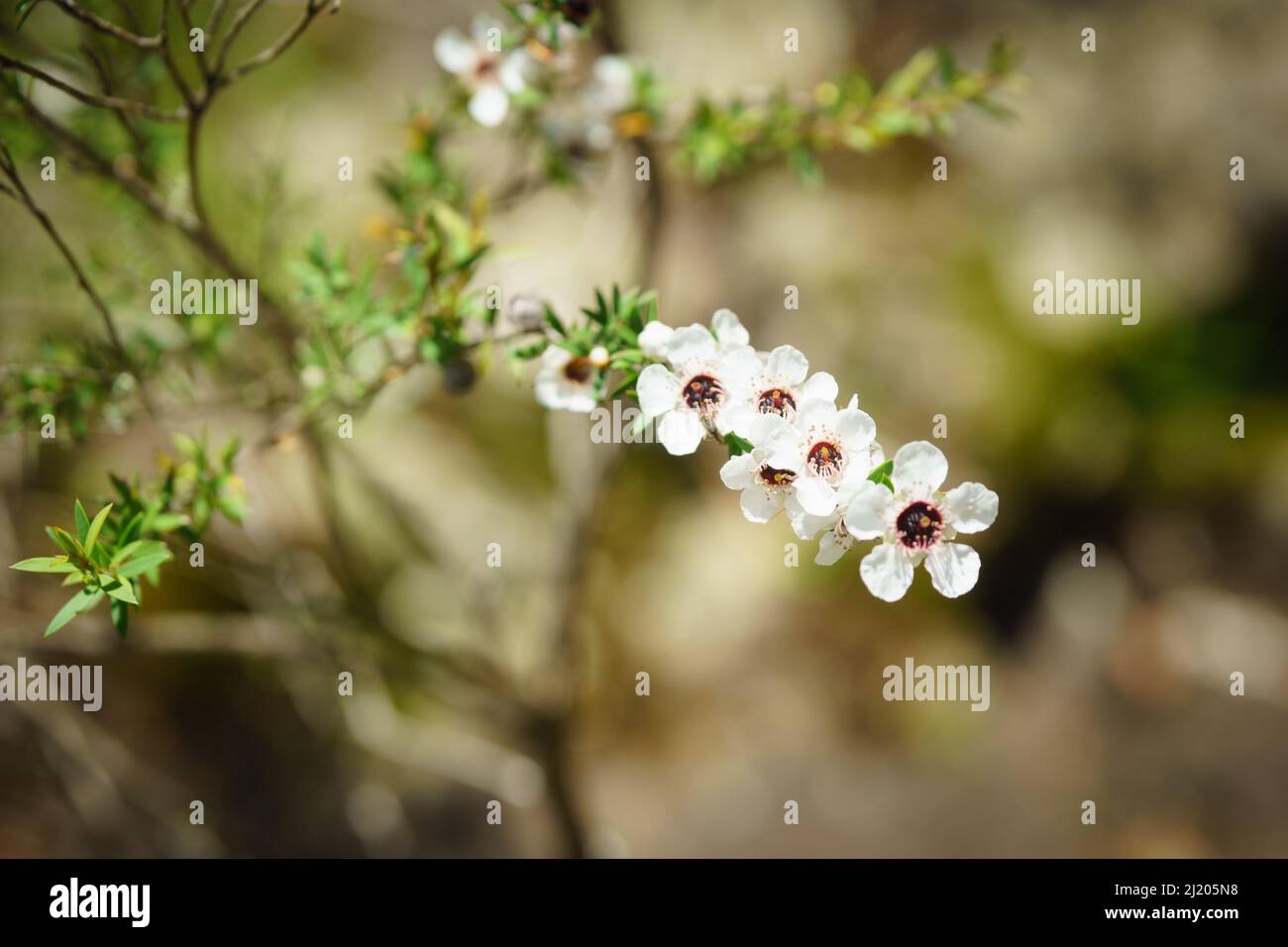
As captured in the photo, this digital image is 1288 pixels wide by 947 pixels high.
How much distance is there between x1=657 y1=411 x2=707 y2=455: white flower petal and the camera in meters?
1.07

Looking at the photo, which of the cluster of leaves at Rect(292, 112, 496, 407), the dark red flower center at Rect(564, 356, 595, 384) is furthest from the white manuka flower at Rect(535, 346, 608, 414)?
the cluster of leaves at Rect(292, 112, 496, 407)

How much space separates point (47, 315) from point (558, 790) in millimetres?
1986

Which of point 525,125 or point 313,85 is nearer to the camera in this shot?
point 525,125

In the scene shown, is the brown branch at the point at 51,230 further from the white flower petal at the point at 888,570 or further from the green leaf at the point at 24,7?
the white flower petal at the point at 888,570

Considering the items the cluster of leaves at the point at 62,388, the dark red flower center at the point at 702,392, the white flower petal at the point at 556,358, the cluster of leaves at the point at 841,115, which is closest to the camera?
the dark red flower center at the point at 702,392

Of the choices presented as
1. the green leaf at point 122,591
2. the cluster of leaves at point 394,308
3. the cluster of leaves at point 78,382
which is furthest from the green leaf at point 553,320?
the cluster of leaves at point 78,382

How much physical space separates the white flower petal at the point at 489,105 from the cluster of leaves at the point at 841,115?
42 centimetres

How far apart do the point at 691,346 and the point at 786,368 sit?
4.9 inches

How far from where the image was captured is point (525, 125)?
71.5 inches

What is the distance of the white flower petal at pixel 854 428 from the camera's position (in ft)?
3.24

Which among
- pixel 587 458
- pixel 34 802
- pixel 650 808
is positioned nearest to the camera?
pixel 587 458

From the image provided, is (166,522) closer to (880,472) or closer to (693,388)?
(693,388)

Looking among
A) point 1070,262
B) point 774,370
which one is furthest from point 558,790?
point 1070,262

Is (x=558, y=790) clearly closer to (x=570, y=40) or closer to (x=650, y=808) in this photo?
(x=650, y=808)
